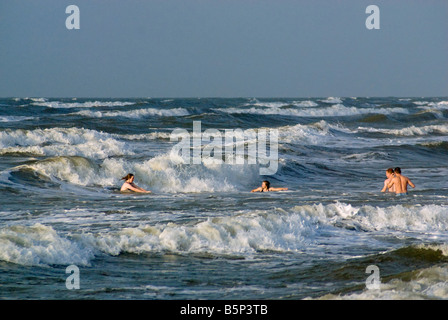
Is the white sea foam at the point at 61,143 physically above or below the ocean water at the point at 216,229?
above

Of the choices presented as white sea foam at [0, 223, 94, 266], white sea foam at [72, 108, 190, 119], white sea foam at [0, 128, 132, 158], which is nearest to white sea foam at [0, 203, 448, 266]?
white sea foam at [0, 223, 94, 266]

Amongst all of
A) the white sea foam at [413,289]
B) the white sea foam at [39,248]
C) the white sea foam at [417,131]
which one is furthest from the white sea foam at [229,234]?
the white sea foam at [417,131]

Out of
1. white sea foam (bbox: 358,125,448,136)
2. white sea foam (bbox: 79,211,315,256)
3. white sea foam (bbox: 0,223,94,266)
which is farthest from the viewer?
white sea foam (bbox: 358,125,448,136)

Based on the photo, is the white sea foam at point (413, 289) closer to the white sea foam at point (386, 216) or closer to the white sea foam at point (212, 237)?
the white sea foam at point (212, 237)

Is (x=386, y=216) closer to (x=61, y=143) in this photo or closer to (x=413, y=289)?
(x=413, y=289)

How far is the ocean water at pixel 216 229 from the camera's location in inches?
282

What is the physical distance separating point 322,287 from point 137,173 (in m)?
11.1

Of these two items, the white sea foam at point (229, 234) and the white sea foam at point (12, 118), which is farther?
the white sea foam at point (12, 118)

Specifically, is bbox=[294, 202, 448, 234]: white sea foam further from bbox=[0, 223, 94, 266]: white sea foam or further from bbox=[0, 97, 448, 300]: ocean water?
bbox=[0, 223, 94, 266]: white sea foam

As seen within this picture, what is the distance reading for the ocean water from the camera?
717 cm

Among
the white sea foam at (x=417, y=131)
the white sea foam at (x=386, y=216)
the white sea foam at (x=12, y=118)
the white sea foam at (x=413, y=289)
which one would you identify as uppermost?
the white sea foam at (x=12, y=118)

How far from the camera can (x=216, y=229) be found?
9.82 metres

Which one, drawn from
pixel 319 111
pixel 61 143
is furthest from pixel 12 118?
pixel 319 111

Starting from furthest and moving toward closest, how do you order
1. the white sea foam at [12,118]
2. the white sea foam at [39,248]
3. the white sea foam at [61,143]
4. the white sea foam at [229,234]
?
the white sea foam at [12,118], the white sea foam at [61,143], the white sea foam at [229,234], the white sea foam at [39,248]
